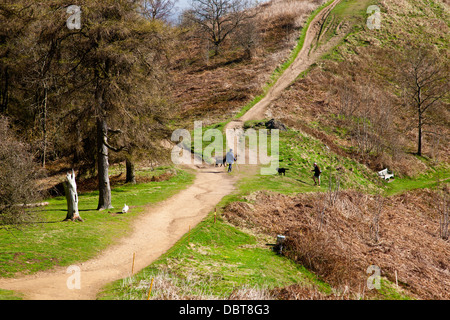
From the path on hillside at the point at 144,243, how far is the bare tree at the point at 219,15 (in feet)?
169

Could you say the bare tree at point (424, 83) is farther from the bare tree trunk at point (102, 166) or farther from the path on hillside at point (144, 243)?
the bare tree trunk at point (102, 166)

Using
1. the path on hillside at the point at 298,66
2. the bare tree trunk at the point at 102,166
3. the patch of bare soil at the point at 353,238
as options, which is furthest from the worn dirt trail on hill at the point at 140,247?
the path on hillside at the point at 298,66

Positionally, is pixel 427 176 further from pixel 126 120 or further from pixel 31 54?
pixel 31 54

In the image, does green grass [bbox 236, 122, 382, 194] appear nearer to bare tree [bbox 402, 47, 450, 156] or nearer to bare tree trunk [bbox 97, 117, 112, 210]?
bare tree trunk [bbox 97, 117, 112, 210]

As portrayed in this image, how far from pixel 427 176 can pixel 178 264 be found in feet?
108

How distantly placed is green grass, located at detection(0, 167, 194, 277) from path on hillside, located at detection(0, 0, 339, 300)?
1.58 feet

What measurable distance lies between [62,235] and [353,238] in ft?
43.6

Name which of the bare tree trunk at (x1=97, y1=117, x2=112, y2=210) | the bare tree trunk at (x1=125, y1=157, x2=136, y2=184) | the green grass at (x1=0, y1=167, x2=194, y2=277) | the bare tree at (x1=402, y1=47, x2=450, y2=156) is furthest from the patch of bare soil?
the bare tree at (x1=402, y1=47, x2=450, y2=156)

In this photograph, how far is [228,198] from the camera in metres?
20.4

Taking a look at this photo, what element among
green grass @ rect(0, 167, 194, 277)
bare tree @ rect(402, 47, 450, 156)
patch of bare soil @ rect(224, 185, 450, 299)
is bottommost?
patch of bare soil @ rect(224, 185, 450, 299)

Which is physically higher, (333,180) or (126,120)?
(126,120)

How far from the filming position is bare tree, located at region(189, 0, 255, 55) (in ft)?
230

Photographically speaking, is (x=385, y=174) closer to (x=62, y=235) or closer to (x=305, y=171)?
(x=305, y=171)
